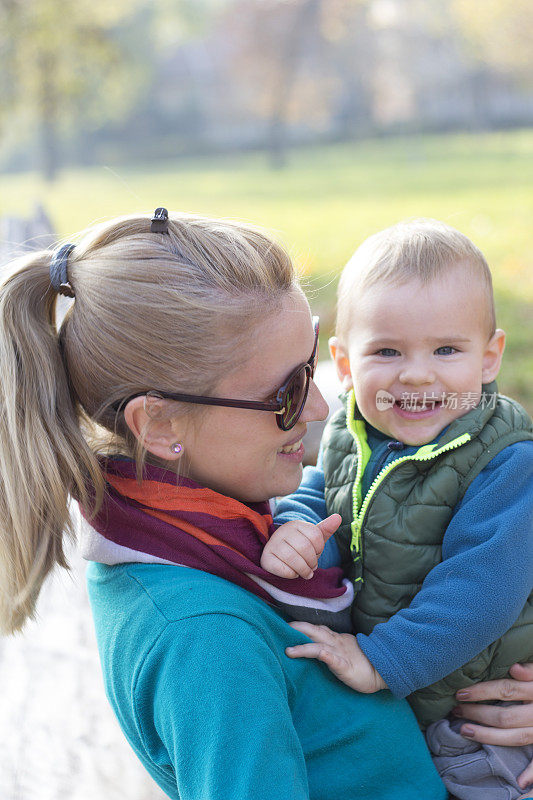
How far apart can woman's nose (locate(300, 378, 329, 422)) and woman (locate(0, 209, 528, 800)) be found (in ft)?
0.11

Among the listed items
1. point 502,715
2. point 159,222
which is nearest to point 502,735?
point 502,715

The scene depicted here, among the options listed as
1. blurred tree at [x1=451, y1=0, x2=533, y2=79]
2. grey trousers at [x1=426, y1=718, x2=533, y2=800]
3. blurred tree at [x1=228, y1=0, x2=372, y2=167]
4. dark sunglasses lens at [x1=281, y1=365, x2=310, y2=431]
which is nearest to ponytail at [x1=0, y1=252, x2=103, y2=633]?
dark sunglasses lens at [x1=281, y1=365, x2=310, y2=431]

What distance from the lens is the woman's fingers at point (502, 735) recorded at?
2.06m

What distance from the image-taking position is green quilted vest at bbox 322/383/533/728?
2.06 m

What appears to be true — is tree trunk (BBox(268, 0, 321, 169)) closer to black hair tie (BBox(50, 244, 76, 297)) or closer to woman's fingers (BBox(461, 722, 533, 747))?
black hair tie (BBox(50, 244, 76, 297))

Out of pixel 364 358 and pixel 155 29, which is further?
pixel 155 29

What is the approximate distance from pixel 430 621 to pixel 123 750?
1274 mm

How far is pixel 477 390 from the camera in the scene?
2166 millimetres

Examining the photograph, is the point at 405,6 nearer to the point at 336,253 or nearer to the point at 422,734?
the point at 336,253

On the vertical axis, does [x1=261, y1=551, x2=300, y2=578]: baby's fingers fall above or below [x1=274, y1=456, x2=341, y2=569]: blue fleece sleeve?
above

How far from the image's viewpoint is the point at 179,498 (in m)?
1.81

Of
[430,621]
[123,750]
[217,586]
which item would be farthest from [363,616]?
[123,750]

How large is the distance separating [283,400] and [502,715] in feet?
3.35

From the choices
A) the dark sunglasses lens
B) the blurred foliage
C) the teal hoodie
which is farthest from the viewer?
the blurred foliage
